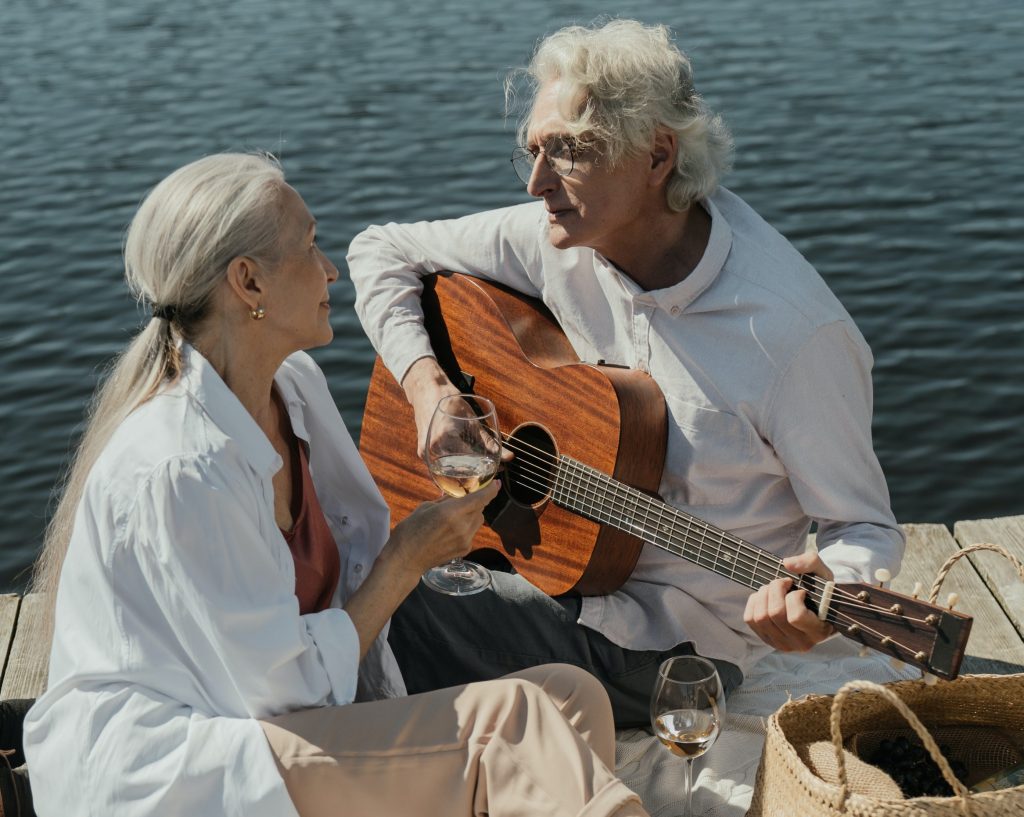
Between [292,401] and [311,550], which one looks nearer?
[311,550]

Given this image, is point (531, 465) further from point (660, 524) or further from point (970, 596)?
point (970, 596)

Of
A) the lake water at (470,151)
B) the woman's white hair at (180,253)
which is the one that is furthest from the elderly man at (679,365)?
the lake water at (470,151)

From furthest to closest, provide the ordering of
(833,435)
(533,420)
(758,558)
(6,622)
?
(6,622) → (533,420) → (833,435) → (758,558)

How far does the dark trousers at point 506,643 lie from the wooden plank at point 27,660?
973 mm

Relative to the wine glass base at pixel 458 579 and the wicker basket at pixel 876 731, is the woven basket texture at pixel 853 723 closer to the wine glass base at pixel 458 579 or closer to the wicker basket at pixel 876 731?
the wicker basket at pixel 876 731

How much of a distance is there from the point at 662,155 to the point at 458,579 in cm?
112

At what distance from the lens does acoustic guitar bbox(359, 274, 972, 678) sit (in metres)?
3.28

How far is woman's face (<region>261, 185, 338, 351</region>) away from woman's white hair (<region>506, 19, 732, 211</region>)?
85 centimetres

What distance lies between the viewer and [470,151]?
31.1 ft

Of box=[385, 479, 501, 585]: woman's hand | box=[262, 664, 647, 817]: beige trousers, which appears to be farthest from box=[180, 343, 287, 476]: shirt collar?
box=[262, 664, 647, 817]: beige trousers

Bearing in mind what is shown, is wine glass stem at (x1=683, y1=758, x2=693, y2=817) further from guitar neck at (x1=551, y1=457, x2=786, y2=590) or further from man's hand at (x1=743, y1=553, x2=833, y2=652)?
guitar neck at (x1=551, y1=457, x2=786, y2=590)

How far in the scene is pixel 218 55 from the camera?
11625 mm

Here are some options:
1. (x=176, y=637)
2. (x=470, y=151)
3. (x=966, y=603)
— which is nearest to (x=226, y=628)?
(x=176, y=637)

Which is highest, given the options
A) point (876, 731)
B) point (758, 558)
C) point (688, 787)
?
point (758, 558)
